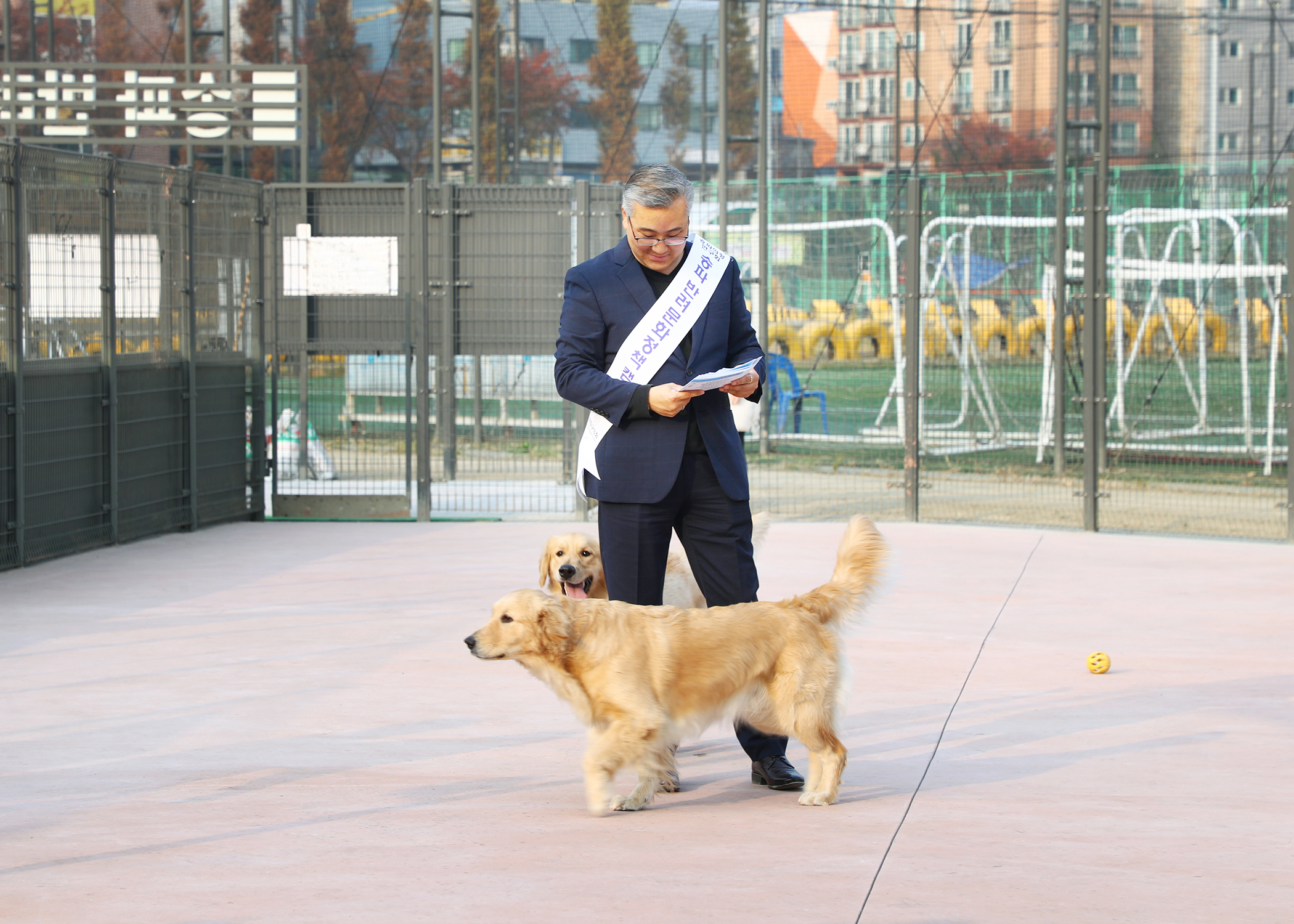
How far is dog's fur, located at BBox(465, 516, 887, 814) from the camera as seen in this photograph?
4.43 metres

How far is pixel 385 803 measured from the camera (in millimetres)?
4598

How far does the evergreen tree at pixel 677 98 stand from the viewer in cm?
3338

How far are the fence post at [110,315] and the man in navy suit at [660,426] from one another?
6335 millimetres

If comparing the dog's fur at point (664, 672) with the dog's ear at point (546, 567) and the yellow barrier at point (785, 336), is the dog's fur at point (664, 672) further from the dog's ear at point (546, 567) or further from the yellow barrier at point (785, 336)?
the yellow barrier at point (785, 336)

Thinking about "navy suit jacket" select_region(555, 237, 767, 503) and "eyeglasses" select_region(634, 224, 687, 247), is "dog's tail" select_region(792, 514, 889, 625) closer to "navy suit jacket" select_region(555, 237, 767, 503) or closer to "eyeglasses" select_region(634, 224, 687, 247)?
"navy suit jacket" select_region(555, 237, 767, 503)

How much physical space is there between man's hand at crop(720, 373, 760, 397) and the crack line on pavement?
4.49 feet

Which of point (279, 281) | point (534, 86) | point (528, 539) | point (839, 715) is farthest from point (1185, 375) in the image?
point (534, 86)

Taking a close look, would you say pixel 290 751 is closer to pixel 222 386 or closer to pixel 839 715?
pixel 839 715

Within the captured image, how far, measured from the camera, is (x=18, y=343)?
9.21m

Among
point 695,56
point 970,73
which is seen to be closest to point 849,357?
point 970,73

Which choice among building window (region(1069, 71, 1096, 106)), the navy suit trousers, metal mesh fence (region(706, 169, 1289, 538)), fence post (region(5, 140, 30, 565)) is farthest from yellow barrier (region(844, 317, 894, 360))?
building window (region(1069, 71, 1096, 106))

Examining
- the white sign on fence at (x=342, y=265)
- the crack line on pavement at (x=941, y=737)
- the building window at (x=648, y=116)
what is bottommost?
the crack line on pavement at (x=941, y=737)

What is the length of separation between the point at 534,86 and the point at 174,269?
20794 mm

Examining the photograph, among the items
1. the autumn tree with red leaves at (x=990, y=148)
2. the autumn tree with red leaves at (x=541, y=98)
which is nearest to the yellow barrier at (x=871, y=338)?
the autumn tree with red leaves at (x=990, y=148)
